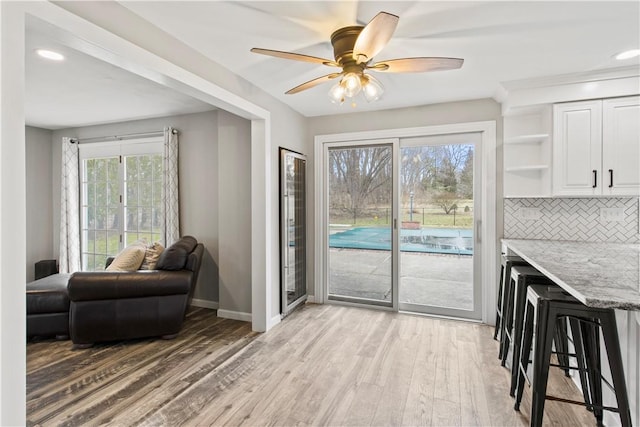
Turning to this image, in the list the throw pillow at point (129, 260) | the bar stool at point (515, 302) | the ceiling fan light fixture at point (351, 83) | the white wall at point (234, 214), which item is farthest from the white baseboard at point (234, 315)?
the ceiling fan light fixture at point (351, 83)

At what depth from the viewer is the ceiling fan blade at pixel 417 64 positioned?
1959 mm

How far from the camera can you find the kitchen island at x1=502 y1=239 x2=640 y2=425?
51.1 inches

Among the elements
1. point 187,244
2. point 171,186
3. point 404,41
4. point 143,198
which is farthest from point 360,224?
point 143,198

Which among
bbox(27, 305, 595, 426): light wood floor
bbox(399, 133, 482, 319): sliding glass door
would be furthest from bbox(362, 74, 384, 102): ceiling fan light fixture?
bbox(27, 305, 595, 426): light wood floor

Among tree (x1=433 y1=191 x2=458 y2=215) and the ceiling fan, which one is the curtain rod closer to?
the ceiling fan

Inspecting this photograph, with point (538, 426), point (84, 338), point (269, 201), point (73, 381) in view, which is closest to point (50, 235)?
point (84, 338)

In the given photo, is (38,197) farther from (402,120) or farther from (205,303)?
(402,120)

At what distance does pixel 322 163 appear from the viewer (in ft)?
13.8

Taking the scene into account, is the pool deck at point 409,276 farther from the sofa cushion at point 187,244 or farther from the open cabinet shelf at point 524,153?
the sofa cushion at point 187,244

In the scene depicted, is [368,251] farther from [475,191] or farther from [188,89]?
[188,89]

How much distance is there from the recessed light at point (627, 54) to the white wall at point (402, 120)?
1.03m

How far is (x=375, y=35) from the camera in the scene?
168cm

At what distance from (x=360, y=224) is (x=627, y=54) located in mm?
2874

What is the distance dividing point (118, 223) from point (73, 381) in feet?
9.74
